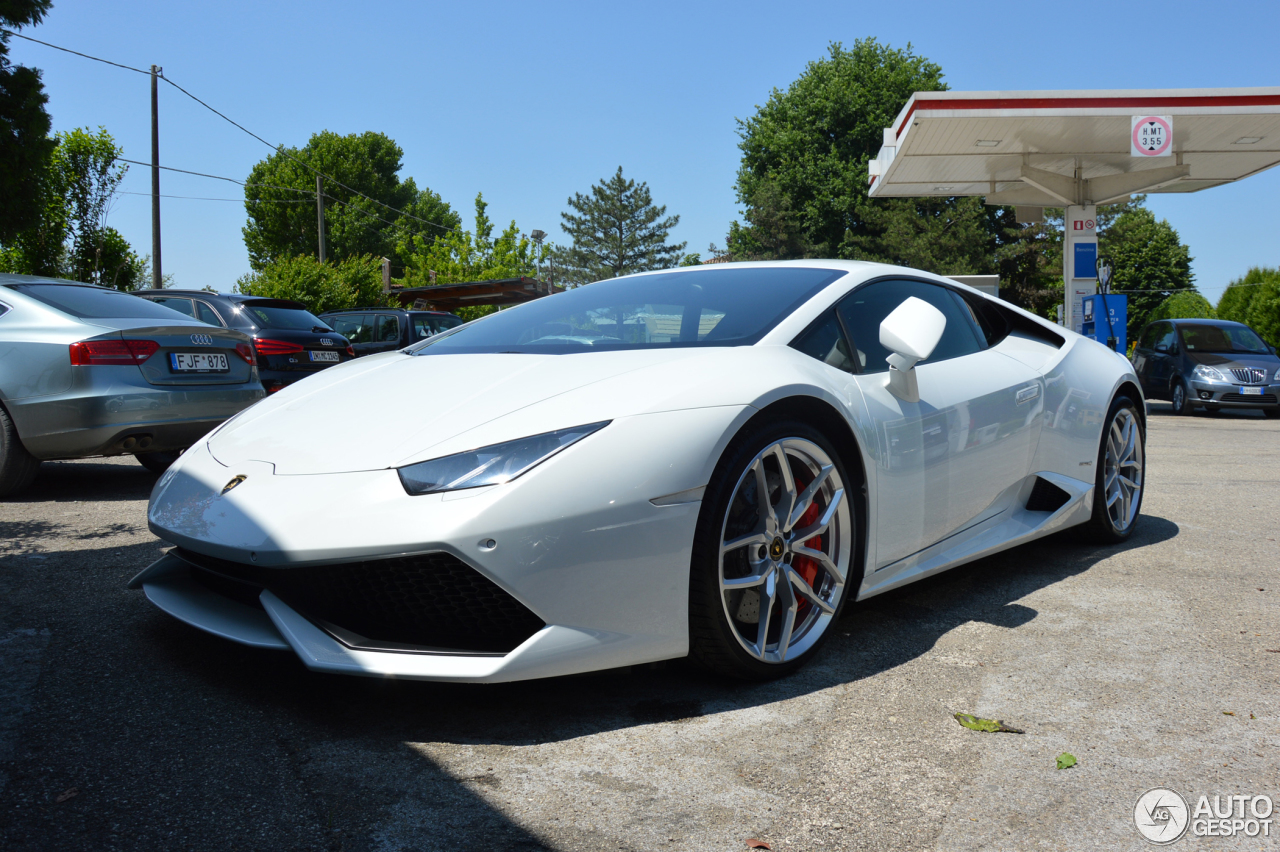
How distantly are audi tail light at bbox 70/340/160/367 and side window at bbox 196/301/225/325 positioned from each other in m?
4.13

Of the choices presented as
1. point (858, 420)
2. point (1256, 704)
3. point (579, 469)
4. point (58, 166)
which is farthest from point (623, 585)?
point (58, 166)

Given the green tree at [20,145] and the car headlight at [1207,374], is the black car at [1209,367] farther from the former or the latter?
the green tree at [20,145]

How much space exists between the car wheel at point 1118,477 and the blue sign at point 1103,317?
11921 mm

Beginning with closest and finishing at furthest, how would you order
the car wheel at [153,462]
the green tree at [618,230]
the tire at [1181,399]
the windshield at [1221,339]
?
the car wheel at [153,462] → the tire at [1181,399] → the windshield at [1221,339] → the green tree at [618,230]

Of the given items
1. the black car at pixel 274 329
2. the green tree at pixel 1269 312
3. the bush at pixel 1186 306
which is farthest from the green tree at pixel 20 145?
the bush at pixel 1186 306

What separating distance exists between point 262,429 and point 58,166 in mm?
30152

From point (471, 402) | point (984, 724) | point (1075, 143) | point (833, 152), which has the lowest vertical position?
point (984, 724)

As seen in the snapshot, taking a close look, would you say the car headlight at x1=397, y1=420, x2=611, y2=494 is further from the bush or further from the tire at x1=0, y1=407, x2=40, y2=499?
the bush

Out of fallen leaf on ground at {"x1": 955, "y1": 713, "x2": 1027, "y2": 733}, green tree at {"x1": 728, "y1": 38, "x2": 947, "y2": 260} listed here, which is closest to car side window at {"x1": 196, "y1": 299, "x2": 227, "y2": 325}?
fallen leaf on ground at {"x1": 955, "y1": 713, "x2": 1027, "y2": 733}

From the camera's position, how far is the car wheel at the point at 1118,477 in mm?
4195

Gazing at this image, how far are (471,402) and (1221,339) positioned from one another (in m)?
15.0

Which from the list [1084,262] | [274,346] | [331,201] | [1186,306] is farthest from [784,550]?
[331,201]

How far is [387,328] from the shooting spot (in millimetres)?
12758

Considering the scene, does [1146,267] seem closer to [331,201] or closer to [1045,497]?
[331,201]
